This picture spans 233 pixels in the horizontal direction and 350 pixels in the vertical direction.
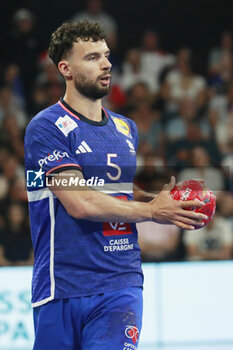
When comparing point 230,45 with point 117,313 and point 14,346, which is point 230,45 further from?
point 117,313

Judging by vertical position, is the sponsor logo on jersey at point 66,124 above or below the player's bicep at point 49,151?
above

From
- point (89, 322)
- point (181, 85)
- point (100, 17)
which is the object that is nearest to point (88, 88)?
point (89, 322)

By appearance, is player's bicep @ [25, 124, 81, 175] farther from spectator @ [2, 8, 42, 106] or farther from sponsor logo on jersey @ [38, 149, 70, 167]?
spectator @ [2, 8, 42, 106]

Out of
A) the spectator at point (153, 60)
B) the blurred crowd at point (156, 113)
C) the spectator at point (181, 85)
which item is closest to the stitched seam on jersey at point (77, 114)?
the blurred crowd at point (156, 113)

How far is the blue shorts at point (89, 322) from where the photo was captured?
122 inches

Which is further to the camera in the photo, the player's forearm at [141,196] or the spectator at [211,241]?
the spectator at [211,241]

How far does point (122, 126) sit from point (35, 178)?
2.25 feet

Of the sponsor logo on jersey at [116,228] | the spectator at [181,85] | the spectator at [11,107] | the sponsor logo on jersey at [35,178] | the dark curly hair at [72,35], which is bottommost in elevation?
the sponsor logo on jersey at [116,228]

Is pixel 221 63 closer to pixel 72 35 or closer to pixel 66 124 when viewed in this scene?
pixel 72 35

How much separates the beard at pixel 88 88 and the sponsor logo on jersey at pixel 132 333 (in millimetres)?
Answer: 1279

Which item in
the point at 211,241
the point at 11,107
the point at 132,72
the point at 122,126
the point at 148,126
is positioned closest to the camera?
the point at 122,126

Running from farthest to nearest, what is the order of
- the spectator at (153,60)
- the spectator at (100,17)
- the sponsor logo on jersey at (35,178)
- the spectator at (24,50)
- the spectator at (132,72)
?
1. the spectator at (100,17)
2. the spectator at (153,60)
3. the spectator at (132,72)
4. the spectator at (24,50)
5. the sponsor logo on jersey at (35,178)

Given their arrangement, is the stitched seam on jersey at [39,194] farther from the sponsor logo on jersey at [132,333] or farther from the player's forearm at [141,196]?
the sponsor logo on jersey at [132,333]

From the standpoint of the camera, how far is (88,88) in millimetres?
3441
